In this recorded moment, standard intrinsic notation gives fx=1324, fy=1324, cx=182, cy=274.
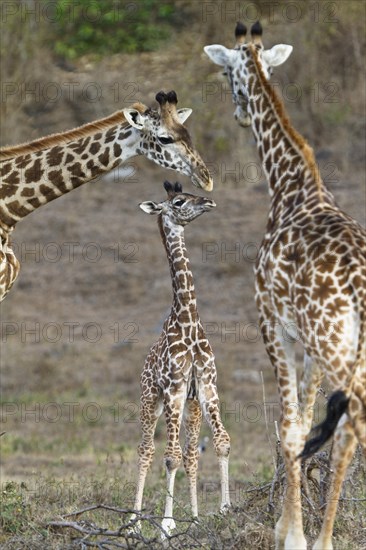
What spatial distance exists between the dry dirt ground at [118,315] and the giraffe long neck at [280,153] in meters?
4.13

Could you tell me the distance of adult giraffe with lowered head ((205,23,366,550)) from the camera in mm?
6496

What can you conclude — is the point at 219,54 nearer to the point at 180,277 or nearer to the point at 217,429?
the point at 180,277

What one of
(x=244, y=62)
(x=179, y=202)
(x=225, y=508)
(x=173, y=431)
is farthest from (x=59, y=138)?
(x=225, y=508)

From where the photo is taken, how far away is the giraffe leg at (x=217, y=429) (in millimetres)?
8570

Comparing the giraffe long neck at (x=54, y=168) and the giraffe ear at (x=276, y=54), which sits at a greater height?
the giraffe ear at (x=276, y=54)

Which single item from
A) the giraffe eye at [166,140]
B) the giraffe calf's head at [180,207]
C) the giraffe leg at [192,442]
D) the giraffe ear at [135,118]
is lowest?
the giraffe leg at [192,442]

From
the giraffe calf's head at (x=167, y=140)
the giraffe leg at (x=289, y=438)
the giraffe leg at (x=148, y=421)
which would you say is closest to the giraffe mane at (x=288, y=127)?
the giraffe leg at (x=289, y=438)

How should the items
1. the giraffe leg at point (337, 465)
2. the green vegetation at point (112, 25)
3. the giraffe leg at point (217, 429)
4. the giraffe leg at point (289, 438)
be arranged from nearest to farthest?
the giraffe leg at point (337, 465)
the giraffe leg at point (289, 438)
the giraffe leg at point (217, 429)
the green vegetation at point (112, 25)

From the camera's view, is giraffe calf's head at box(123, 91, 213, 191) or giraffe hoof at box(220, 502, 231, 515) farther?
giraffe calf's head at box(123, 91, 213, 191)

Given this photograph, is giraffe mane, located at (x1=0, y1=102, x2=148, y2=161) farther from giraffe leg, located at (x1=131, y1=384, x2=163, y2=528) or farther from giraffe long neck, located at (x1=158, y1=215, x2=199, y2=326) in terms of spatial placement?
giraffe leg, located at (x1=131, y1=384, x2=163, y2=528)

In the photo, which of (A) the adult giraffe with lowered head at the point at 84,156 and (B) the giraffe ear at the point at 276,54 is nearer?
(B) the giraffe ear at the point at 276,54

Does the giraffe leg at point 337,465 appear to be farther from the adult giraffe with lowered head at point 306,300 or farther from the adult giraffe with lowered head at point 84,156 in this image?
the adult giraffe with lowered head at point 84,156

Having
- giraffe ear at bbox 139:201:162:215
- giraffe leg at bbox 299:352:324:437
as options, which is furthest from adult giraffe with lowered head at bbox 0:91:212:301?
giraffe leg at bbox 299:352:324:437

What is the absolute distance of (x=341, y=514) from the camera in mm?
7820
